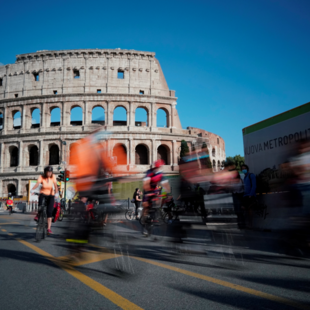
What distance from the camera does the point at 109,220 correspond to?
4461 mm

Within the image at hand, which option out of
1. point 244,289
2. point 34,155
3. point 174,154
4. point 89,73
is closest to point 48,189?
point 244,289

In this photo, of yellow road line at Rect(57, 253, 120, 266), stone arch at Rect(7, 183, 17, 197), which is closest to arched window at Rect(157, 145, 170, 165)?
stone arch at Rect(7, 183, 17, 197)

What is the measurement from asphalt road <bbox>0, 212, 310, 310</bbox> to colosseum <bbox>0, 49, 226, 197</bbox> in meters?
33.8

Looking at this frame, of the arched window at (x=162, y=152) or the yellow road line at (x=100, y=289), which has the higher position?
the arched window at (x=162, y=152)

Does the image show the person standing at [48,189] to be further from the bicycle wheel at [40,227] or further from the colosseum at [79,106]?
the colosseum at [79,106]

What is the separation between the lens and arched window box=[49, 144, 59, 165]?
1649 inches

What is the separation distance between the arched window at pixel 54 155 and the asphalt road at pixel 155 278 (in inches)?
1496

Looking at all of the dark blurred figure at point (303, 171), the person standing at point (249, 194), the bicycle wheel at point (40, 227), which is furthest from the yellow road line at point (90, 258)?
the person standing at point (249, 194)

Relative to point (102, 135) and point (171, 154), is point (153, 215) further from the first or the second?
point (171, 154)

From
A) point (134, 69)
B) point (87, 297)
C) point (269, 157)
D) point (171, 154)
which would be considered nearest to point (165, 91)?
point (134, 69)

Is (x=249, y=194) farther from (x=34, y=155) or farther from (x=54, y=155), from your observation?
(x=34, y=155)

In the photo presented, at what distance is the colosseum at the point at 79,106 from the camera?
39750mm

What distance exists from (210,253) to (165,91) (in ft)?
130

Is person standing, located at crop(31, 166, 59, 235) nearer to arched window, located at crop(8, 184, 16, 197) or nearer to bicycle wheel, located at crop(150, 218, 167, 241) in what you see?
bicycle wheel, located at crop(150, 218, 167, 241)
